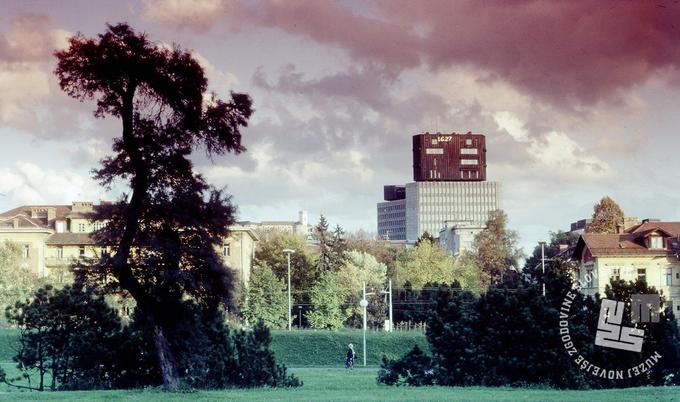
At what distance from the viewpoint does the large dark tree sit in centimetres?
2956

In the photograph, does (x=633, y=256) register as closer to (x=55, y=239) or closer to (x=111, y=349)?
(x=111, y=349)

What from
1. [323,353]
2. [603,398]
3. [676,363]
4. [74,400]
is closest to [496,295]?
[676,363]

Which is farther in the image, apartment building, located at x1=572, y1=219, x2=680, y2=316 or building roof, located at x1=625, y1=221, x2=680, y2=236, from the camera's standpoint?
building roof, located at x1=625, y1=221, x2=680, y2=236

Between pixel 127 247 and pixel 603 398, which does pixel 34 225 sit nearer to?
pixel 127 247

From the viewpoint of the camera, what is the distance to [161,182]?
30.6 metres

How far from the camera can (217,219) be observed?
30844mm

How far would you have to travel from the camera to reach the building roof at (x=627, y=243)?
74000 mm

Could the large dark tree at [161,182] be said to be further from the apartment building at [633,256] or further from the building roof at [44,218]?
the building roof at [44,218]

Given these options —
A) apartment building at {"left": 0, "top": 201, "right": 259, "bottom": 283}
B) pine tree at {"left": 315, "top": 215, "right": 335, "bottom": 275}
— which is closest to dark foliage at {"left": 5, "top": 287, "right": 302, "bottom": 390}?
apartment building at {"left": 0, "top": 201, "right": 259, "bottom": 283}

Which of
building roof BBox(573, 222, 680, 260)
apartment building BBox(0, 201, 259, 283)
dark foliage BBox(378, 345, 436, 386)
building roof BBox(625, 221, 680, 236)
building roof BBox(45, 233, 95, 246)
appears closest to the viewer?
dark foliage BBox(378, 345, 436, 386)

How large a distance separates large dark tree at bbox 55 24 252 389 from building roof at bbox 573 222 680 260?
4764cm
